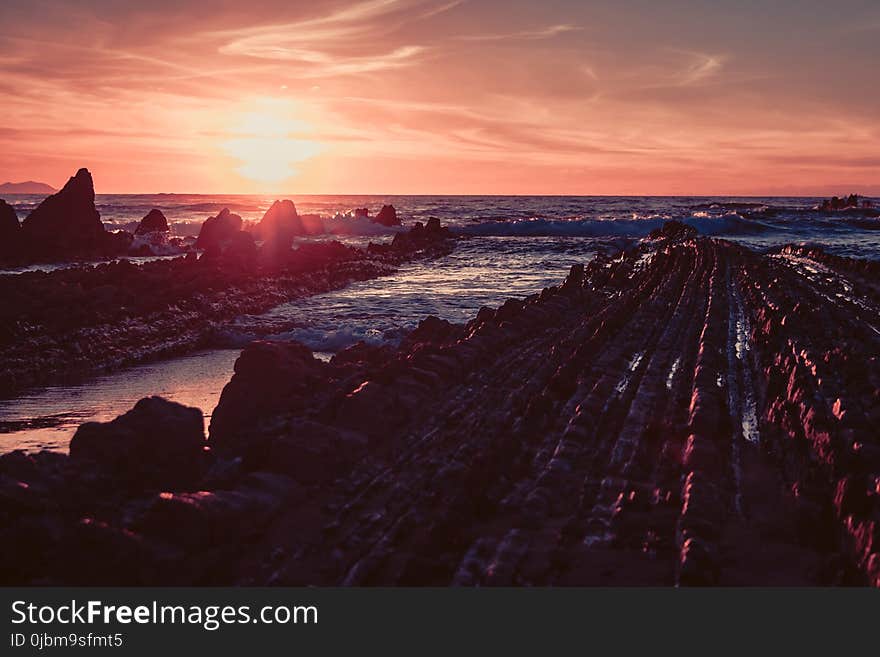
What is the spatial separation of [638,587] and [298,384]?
4.76 metres

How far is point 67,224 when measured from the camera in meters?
34.0

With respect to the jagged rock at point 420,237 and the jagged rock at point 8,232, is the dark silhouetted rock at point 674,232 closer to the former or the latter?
the jagged rock at point 420,237

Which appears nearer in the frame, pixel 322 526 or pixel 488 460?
pixel 322 526

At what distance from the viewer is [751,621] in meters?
3.42

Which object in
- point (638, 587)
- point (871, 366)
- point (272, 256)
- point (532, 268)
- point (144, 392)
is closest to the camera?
point (638, 587)

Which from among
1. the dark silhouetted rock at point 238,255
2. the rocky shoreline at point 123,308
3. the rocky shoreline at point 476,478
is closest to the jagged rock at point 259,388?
the rocky shoreline at point 476,478

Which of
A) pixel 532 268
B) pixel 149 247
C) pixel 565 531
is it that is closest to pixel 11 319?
pixel 565 531

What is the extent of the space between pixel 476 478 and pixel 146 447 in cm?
244

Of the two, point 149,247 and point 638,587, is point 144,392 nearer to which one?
point 638,587

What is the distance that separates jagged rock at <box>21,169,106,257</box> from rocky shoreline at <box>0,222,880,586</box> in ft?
95.5

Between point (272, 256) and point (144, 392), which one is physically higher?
point (272, 256)

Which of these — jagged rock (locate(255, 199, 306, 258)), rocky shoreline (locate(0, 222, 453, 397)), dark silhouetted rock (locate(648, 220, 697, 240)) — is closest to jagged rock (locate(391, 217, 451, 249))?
jagged rock (locate(255, 199, 306, 258))

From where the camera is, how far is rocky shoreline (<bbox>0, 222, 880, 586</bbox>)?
3918 mm

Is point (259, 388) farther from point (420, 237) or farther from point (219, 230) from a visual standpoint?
point (219, 230)
